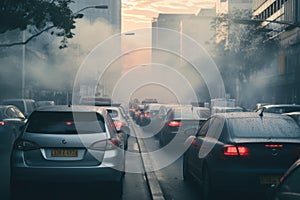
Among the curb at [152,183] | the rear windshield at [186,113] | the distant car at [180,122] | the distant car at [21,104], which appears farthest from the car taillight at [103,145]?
the distant car at [21,104]

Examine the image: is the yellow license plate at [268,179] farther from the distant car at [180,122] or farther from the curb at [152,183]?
the distant car at [180,122]

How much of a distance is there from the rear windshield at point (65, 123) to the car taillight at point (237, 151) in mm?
1913

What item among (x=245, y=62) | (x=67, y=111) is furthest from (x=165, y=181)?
(x=245, y=62)

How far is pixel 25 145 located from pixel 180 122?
439 inches

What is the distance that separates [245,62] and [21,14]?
4149cm

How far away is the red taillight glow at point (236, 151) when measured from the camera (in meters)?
8.55

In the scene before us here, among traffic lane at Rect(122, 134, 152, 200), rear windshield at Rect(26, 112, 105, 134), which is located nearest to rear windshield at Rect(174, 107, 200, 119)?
traffic lane at Rect(122, 134, 152, 200)

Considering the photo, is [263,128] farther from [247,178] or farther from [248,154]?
[247,178]

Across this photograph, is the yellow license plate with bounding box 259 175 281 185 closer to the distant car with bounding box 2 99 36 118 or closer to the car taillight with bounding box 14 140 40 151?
the car taillight with bounding box 14 140 40 151

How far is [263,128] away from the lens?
9117 mm

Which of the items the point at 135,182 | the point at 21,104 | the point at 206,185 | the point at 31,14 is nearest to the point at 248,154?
the point at 206,185

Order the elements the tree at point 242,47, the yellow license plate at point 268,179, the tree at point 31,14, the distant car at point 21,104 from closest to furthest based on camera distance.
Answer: the yellow license plate at point 268,179 < the tree at point 31,14 < the distant car at point 21,104 < the tree at point 242,47

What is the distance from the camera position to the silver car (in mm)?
8797

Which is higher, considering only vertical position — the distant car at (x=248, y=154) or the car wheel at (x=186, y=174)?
the distant car at (x=248, y=154)
